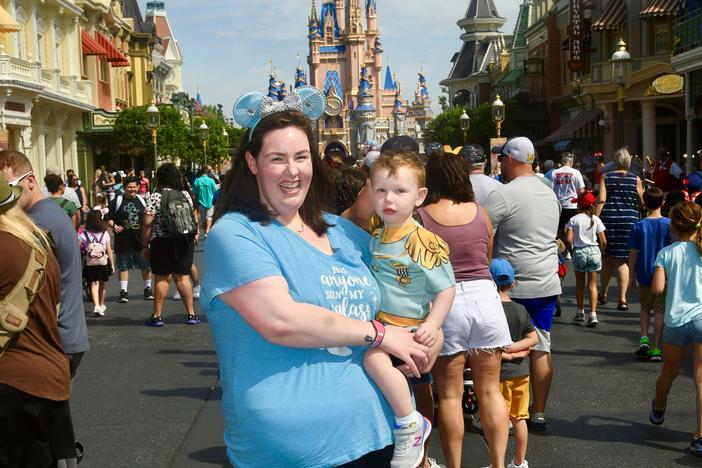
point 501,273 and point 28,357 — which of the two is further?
point 501,273

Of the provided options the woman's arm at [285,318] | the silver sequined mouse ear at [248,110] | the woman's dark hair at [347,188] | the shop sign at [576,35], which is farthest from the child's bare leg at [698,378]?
the shop sign at [576,35]

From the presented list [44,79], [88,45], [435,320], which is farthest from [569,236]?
[88,45]

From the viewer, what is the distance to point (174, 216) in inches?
445

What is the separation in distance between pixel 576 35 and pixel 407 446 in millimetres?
40348

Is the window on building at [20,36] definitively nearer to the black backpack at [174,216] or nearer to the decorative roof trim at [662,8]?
the decorative roof trim at [662,8]

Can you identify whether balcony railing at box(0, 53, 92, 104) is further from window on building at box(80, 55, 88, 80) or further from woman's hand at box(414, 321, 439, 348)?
woman's hand at box(414, 321, 439, 348)

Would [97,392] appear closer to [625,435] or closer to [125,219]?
[625,435]

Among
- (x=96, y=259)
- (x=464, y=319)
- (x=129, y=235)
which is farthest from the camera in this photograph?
(x=129, y=235)

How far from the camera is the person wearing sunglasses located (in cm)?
532

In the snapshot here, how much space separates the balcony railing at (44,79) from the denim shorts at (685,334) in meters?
25.3

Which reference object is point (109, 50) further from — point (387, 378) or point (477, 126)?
point (387, 378)

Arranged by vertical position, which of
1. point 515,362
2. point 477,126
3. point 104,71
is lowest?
point 515,362

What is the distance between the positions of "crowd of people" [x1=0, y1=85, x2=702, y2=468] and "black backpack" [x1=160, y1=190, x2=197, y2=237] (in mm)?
5081

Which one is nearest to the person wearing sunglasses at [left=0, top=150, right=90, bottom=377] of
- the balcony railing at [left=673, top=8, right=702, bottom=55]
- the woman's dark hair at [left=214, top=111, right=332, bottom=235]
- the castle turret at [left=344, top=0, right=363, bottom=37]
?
the woman's dark hair at [left=214, top=111, right=332, bottom=235]
